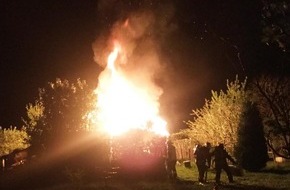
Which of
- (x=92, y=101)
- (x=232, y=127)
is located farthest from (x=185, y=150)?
(x=92, y=101)

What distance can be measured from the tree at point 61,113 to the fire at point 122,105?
145 centimetres

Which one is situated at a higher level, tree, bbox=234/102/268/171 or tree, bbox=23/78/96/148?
tree, bbox=23/78/96/148

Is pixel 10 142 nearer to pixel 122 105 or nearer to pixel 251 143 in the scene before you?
pixel 122 105

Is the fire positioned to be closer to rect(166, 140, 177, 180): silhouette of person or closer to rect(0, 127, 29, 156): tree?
rect(166, 140, 177, 180): silhouette of person

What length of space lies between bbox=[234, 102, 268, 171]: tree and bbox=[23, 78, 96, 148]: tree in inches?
387

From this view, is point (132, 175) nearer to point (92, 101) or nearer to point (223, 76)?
point (92, 101)

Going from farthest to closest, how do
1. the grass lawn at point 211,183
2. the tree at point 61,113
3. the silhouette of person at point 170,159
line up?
1. the tree at point 61,113
2. the silhouette of person at point 170,159
3. the grass lawn at point 211,183

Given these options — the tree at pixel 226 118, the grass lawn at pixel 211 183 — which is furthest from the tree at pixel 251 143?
the tree at pixel 226 118

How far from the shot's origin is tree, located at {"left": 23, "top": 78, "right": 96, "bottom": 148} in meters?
25.9

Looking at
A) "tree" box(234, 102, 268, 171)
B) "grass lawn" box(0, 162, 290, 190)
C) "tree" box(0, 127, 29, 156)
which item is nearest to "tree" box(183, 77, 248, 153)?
"tree" box(234, 102, 268, 171)

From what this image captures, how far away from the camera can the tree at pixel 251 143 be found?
938 inches

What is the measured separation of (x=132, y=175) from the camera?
24047 mm

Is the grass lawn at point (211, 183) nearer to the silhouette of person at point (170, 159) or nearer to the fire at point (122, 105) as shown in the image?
the silhouette of person at point (170, 159)

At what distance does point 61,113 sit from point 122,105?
32.7ft
